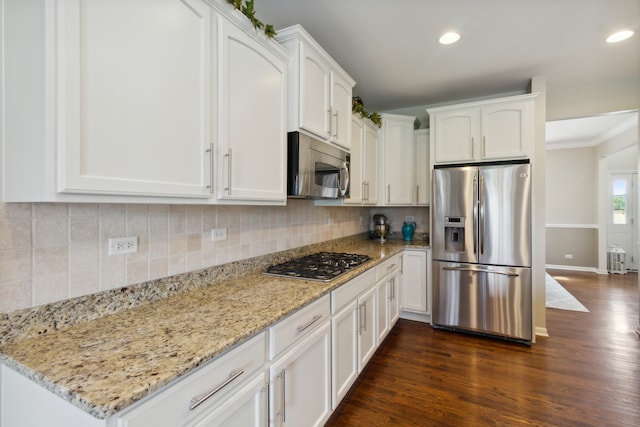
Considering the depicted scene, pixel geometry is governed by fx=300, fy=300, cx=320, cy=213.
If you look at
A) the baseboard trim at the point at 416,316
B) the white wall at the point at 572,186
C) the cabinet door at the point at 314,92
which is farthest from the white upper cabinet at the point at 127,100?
the white wall at the point at 572,186

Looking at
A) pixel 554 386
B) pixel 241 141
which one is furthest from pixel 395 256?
pixel 241 141

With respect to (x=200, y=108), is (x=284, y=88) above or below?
above

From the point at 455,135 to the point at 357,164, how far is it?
3.84 feet

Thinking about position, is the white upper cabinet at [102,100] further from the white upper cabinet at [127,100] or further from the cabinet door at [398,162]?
the cabinet door at [398,162]

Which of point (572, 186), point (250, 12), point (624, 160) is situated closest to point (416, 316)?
point (250, 12)

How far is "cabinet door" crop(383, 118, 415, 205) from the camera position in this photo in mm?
3578

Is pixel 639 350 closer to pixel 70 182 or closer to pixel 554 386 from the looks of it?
pixel 554 386

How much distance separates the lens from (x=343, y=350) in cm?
188

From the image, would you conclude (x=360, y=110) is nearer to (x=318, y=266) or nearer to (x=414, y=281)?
(x=318, y=266)

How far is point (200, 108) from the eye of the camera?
123 cm

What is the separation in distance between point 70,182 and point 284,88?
4.03 ft

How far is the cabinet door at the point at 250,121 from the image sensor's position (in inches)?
53.1

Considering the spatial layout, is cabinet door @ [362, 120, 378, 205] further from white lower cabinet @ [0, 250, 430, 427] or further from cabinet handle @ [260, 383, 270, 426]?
cabinet handle @ [260, 383, 270, 426]

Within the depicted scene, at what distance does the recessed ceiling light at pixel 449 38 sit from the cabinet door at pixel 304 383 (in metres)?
2.24
